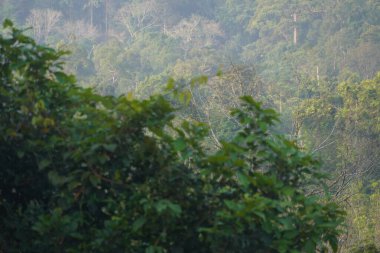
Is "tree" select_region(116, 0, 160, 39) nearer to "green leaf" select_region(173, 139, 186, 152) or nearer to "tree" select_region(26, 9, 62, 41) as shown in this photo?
"tree" select_region(26, 9, 62, 41)

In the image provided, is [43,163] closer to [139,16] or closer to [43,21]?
[43,21]

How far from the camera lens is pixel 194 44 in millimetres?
43406

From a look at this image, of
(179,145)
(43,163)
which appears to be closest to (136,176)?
(179,145)

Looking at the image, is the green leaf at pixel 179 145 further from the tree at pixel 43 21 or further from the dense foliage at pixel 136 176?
the tree at pixel 43 21

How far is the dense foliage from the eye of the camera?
260 cm

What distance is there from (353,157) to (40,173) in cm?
1553

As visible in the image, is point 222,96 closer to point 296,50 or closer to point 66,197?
point 66,197

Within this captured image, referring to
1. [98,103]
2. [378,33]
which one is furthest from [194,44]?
[98,103]

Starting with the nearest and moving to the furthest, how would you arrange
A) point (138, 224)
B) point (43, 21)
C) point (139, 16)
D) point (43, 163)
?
point (138, 224)
point (43, 163)
point (43, 21)
point (139, 16)

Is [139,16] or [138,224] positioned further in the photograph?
[139,16]

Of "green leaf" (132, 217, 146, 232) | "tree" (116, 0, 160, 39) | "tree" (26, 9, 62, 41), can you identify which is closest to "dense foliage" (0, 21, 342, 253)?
"green leaf" (132, 217, 146, 232)

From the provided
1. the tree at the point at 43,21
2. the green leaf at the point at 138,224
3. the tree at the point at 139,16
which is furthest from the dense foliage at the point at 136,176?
the tree at the point at 139,16

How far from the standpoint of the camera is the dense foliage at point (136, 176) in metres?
2.60

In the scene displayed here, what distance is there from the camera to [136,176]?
2715 mm
